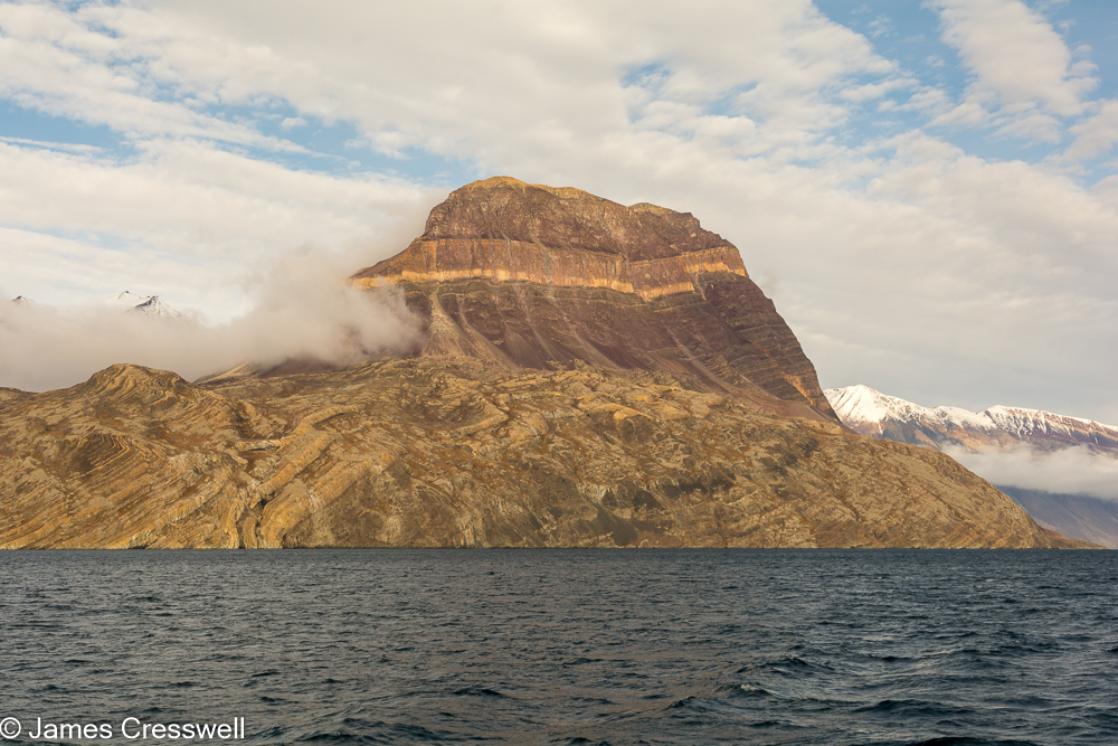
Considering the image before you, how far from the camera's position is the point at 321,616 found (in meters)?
92.9

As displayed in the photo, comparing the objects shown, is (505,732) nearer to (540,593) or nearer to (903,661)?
(903,661)

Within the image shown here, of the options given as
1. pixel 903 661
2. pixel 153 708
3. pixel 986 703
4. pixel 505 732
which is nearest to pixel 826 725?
pixel 986 703

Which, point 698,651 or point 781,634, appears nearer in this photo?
point 698,651

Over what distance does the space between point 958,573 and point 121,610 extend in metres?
162

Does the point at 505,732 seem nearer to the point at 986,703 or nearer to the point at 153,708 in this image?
the point at 153,708

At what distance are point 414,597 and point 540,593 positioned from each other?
17297 millimetres

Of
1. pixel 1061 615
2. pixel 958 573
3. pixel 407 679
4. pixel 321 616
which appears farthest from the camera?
pixel 958 573

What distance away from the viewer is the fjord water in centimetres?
4578

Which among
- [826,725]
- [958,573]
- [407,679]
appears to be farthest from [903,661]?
[958,573]

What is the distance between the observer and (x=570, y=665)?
2482 inches

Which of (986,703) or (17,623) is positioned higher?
(986,703)

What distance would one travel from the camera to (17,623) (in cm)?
8350

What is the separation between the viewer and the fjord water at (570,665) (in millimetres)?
45781

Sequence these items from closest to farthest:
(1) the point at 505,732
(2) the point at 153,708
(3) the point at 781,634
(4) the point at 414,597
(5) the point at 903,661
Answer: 1. (1) the point at 505,732
2. (2) the point at 153,708
3. (5) the point at 903,661
4. (3) the point at 781,634
5. (4) the point at 414,597
